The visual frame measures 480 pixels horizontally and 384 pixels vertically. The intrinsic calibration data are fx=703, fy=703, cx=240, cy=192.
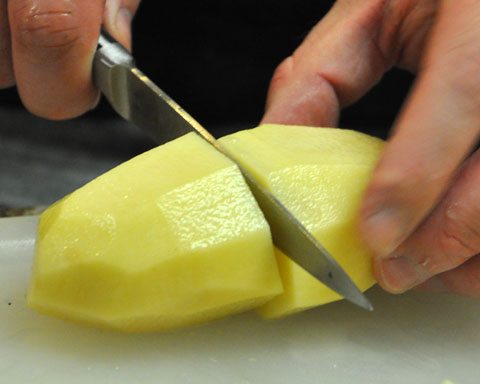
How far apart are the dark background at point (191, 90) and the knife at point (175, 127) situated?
63 centimetres

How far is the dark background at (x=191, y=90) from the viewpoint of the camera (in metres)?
1.86

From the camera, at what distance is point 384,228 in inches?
38.7

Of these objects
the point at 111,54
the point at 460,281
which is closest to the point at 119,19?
the point at 111,54

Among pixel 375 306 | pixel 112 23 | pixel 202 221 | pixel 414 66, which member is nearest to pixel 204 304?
pixel 202 221

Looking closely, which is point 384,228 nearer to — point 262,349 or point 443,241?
point 443,241

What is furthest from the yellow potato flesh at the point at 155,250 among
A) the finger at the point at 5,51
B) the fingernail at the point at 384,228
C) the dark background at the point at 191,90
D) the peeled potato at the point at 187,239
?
the dark background at the point at 191,90

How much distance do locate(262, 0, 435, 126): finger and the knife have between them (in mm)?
Result: 269

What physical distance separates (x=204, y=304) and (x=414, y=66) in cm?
75

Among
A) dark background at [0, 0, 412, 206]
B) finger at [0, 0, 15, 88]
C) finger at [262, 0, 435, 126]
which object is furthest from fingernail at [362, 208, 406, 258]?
dark background at [0, 0, 412, 206]

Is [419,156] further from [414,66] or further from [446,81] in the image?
[414,66]

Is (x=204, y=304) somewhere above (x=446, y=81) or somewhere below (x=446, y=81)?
below

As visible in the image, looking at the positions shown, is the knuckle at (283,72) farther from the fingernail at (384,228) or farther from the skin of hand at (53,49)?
the fingernail at (384,228)

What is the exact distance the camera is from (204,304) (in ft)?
3.39

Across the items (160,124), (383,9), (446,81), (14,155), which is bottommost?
(14,155)
